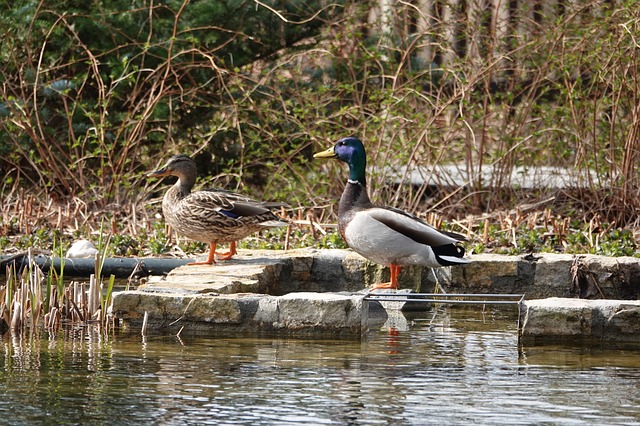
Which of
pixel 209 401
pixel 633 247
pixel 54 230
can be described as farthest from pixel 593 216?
pixel 209 401

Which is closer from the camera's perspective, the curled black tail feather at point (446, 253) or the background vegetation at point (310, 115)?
the curled black tail feather at point (446, 253)

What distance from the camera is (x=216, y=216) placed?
8.14 m

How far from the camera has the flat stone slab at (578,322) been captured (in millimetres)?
6359

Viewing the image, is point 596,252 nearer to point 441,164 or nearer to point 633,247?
point 633,247

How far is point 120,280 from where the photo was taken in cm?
858

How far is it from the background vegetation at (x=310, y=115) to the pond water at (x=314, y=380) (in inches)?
134

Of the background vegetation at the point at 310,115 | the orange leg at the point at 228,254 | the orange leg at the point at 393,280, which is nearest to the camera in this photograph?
the orange leg at the point at 393,280

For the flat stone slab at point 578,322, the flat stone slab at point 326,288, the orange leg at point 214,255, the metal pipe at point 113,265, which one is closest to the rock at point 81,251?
the metal pipe at point 113,265

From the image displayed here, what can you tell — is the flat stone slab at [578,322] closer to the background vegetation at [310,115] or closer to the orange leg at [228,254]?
the orange leg at [228,254]

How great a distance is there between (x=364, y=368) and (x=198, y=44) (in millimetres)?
6276

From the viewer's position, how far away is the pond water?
4578 millimetres

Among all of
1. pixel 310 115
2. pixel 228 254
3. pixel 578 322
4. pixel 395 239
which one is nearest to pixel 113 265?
pixel 228 254

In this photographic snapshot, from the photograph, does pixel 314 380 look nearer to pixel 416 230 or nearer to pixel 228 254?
pixel 416 230

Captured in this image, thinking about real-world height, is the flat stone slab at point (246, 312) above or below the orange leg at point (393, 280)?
below
